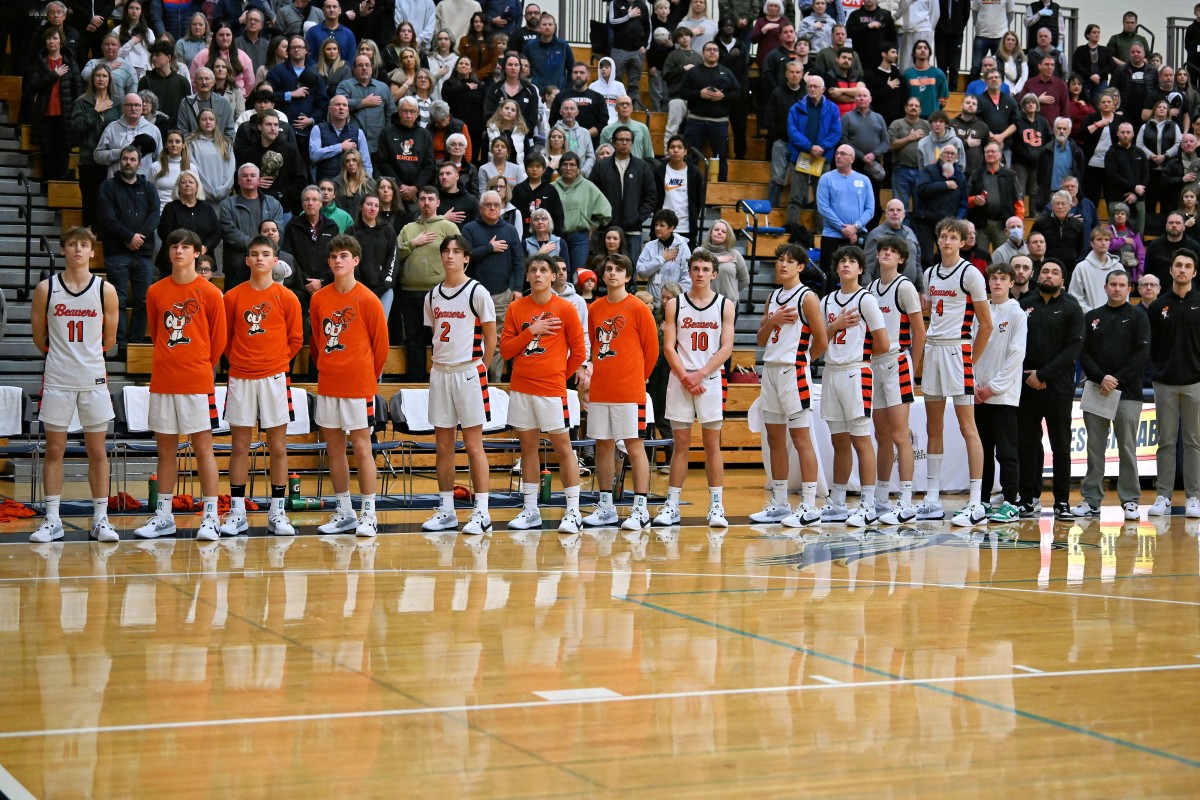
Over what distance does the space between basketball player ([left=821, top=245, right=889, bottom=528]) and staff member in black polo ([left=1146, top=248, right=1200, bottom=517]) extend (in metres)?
2.89

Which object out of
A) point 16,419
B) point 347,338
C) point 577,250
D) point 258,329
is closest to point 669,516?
point 347,338

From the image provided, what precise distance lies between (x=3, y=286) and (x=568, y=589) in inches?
393

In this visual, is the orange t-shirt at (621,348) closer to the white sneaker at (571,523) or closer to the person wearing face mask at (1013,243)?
the white sneaker at (571,523)

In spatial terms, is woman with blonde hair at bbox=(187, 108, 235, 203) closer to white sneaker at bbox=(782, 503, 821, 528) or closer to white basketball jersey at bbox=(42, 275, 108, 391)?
white basketball jersey at bbox=(42, 275, 108, 391)

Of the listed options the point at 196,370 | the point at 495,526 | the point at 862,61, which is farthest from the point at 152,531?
the point at 862,61

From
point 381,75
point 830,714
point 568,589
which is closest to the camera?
point 830,714

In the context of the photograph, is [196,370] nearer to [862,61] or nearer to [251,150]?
[251,150]

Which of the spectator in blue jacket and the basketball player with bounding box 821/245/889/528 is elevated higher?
the spectator in blue jacket

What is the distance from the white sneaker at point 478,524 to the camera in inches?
404

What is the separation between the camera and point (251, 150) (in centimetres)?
1484

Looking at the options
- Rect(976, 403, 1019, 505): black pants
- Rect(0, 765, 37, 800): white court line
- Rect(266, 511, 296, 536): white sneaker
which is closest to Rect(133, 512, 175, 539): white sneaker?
Rect(266, 511, 296, 536): white sneaker

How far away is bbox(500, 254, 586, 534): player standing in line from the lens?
10.5 meters

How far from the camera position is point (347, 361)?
10.1 metres

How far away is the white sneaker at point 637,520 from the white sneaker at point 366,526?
193 centimetres
